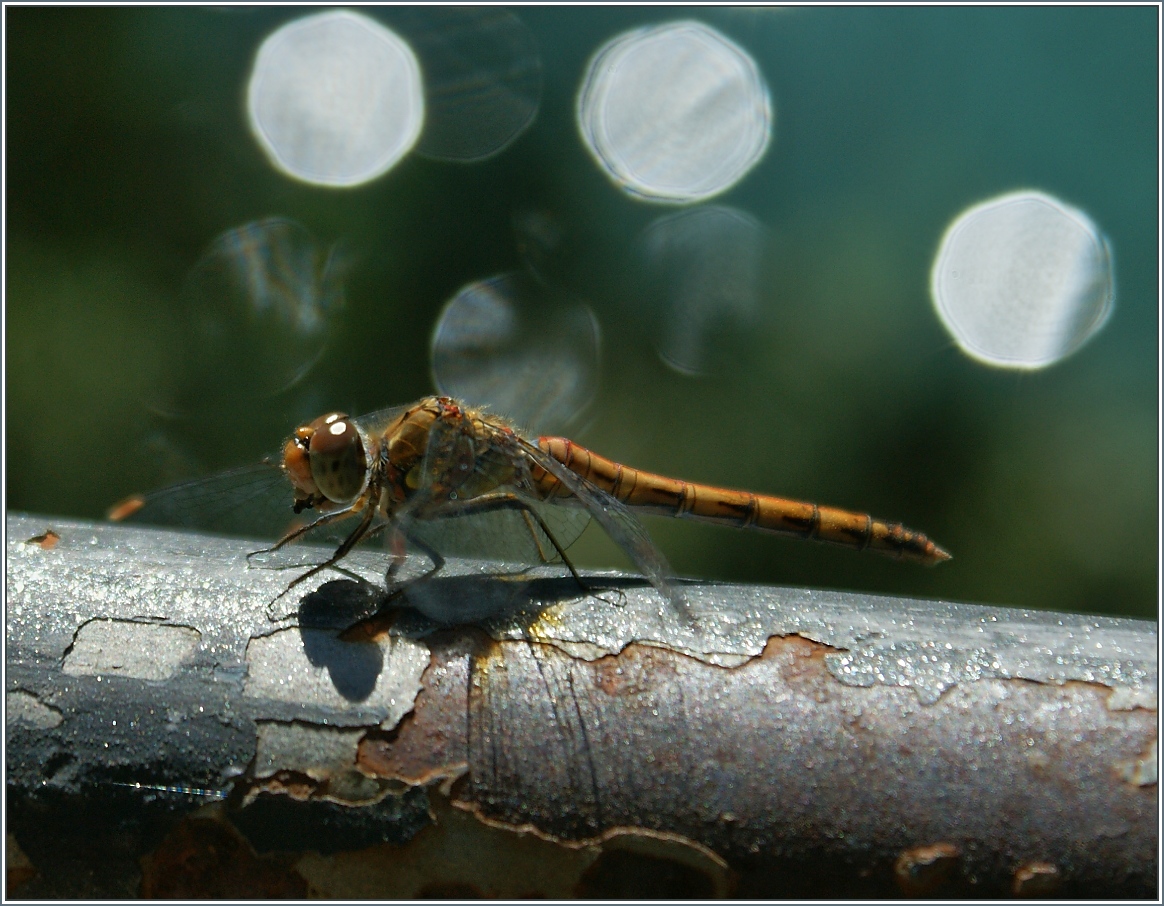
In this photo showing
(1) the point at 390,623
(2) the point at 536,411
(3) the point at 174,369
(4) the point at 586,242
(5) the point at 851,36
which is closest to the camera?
(1) the point at 390,623

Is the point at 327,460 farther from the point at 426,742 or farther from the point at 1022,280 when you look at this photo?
the point at 1022,280

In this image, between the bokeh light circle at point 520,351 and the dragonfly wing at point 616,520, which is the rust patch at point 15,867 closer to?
the dragonfly wing at point 616,520

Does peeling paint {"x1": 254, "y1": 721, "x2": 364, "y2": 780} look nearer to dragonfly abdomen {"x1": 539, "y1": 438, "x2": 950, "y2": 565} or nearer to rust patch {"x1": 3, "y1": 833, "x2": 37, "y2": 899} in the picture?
rust patch {"x1": 3, "y1": 833, "x2": 37, "y2": 899}

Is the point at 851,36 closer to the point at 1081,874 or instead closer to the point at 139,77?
the point at 139,77

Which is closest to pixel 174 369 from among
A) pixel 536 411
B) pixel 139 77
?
pixel 139 77

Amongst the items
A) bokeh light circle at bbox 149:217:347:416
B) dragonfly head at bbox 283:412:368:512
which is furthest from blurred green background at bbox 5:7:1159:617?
dragonfly head at bbox 283:412:368:512

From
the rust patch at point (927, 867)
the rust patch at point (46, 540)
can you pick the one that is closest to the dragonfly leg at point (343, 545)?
the rust patch at point (46, 540)

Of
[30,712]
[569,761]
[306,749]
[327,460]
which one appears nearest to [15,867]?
[30,712]
